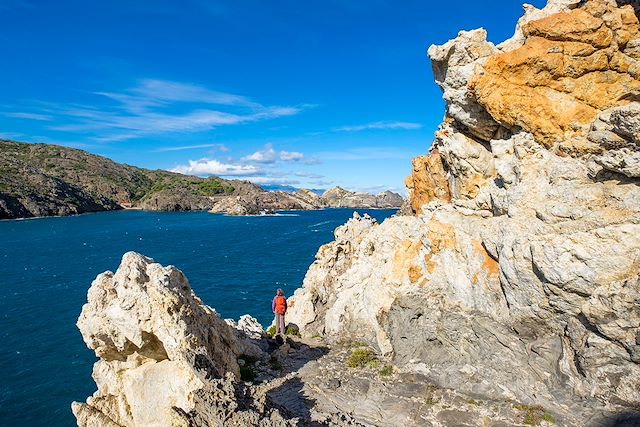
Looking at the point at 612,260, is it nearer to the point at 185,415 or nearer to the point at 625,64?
the point at 625,64

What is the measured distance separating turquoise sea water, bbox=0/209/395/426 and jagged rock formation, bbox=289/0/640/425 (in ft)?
71.7

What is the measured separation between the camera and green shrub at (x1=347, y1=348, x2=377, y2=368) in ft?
62.5

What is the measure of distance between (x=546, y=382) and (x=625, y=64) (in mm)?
13397

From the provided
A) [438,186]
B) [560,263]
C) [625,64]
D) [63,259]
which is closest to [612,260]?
[560,263]

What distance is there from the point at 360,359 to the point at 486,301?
248 inches

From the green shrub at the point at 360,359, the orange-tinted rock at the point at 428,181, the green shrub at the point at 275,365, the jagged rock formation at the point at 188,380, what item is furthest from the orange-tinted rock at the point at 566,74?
the green shrub at the point at 275,365

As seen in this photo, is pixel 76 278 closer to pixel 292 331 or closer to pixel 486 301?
pixel 292 331

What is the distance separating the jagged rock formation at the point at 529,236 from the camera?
13.9 m

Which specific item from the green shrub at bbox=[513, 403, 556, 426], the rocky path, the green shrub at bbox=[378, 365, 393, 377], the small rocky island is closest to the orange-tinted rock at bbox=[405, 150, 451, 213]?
the small rocky island

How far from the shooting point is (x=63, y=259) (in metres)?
75.6

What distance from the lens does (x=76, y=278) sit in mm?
60969

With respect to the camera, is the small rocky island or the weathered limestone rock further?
the weathered limestone rock

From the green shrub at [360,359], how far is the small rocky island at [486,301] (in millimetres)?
68

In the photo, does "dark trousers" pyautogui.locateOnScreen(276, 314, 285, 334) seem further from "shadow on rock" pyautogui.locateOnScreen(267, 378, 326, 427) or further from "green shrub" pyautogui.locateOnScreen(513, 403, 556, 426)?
"green shrub" pyautogui.locateOnScreen(513, 403, 556, 426)
